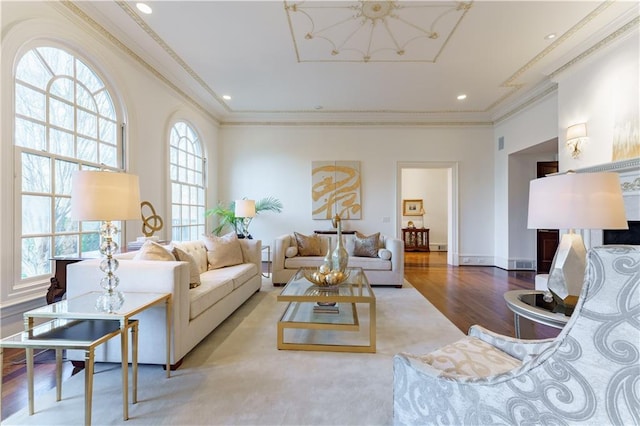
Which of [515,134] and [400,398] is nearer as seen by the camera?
[400,398]

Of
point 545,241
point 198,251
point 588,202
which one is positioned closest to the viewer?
point 588,202

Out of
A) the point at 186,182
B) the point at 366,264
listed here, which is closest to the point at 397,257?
the point at 366,264

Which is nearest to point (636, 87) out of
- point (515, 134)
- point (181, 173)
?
point (515, 134)

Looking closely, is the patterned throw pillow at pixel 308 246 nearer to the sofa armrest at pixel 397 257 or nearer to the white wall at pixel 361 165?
the sofa armrest at pixel 397 257

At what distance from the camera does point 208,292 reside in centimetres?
233

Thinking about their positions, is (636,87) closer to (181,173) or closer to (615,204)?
(615,204)

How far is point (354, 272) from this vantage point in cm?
316

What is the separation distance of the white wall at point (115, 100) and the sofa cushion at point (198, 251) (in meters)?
0.90

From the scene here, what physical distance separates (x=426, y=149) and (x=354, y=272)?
12.7ft

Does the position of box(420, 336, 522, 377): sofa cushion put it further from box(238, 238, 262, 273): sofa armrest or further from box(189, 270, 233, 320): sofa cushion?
box(238, 238, 262, 273): sofa armrest

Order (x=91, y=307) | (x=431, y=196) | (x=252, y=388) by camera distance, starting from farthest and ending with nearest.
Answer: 1. (x=431, y=196)
2. (x=252, y=388)
3. (x=91, y=307)

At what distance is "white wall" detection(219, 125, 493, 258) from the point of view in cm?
579

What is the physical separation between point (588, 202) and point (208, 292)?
2.60 metres

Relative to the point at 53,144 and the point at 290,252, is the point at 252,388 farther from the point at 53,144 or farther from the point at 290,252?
the point at 53,144
